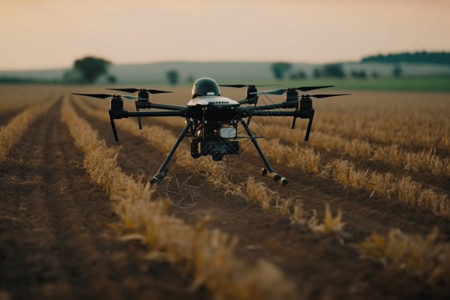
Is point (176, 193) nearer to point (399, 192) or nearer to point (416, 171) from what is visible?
point (399, 192)

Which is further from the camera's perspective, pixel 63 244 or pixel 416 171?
pixel 416 171

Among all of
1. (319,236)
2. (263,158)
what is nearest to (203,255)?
(319,236)

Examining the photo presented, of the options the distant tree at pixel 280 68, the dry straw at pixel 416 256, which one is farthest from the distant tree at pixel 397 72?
the dry straw at pixel 416 256

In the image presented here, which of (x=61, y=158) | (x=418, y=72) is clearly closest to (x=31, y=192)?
(x=61, y=158)

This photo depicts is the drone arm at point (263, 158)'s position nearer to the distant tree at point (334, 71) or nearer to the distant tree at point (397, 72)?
the distant tree at point (334, 71)

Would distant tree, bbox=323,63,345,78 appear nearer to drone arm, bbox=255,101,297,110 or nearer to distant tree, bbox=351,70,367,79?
distant tree, bbox=351,70,367,79

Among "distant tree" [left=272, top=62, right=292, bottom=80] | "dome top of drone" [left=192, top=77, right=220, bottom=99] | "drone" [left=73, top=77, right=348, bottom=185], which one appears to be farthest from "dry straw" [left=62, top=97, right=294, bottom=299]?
"distant tree" [left=272, top=62, right=292, bottom=80]
